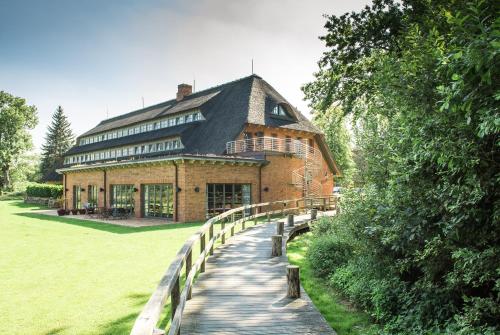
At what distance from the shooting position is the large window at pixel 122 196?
1013 inches

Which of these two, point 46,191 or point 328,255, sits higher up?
point 46,191

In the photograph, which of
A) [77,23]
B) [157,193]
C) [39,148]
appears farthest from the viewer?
[39,148]

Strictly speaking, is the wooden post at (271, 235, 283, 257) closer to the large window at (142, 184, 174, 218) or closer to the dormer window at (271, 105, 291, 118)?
the large window at (142, 184, 174, 218)

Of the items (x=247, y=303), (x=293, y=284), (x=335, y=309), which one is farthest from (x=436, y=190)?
(x=247, y=303)

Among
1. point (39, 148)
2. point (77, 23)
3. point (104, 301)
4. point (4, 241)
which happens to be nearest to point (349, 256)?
point (104, 301)

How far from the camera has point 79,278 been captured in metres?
9.23

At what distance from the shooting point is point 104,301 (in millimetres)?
7453

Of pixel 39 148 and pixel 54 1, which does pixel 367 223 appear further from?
pixel 39 148

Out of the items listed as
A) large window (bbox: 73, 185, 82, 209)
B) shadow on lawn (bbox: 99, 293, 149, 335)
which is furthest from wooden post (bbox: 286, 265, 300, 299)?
large window (bbox: 73, 185, 82, 209)

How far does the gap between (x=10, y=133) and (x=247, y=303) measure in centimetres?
6715

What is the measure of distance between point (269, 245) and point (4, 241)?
1118cm

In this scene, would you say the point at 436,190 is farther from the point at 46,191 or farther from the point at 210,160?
the point at 46,191

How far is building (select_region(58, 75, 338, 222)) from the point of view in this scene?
21.8 metres

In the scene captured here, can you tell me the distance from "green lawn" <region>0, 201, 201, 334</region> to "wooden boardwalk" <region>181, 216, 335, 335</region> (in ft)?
4.19
